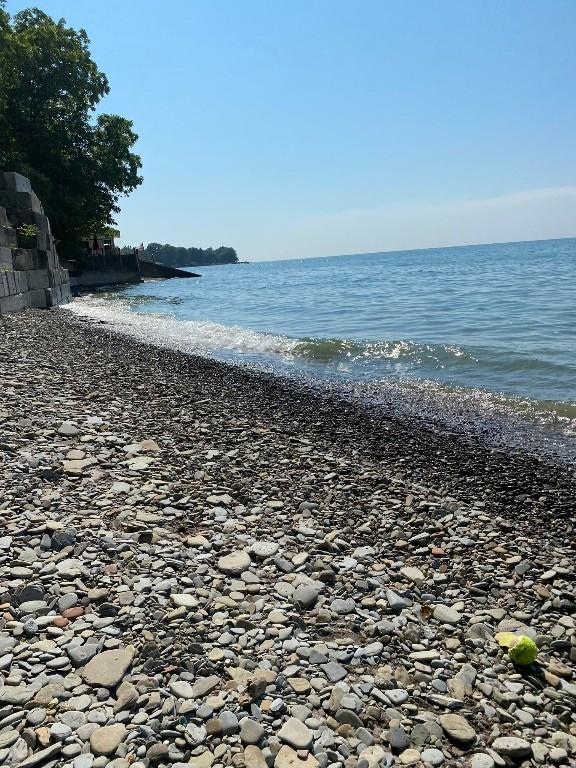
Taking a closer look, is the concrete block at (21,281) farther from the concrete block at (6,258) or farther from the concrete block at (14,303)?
the concrete block at (6,258)

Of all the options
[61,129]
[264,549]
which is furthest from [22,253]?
[61,129]

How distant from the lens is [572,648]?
12.8ft

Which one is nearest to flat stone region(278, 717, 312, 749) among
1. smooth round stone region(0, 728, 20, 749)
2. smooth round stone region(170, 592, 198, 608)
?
smooth round stone region(170, 592, 198, 608)

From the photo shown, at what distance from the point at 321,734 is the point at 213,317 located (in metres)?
28.0

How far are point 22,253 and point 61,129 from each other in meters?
27.9

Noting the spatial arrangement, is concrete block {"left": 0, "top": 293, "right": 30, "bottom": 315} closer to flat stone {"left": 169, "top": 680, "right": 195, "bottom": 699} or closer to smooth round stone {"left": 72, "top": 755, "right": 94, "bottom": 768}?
flat stone {"left": 169, "top": 680, "right": 195, "bottom": 699}

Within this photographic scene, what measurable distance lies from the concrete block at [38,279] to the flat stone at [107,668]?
2358cm

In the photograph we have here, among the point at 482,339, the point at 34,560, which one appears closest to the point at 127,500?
the point at 34,560

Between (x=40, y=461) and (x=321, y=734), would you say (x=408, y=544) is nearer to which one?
(x=321, y=734)

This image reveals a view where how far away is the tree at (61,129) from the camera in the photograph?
1663 inches

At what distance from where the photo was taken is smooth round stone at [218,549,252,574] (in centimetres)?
453

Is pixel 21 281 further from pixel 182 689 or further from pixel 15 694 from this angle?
pixel 182 689

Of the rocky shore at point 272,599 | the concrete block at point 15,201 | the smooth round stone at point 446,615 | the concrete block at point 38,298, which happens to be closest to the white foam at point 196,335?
the concrete block at point 38,298

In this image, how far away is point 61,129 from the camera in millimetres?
44719
